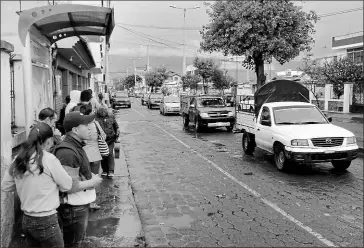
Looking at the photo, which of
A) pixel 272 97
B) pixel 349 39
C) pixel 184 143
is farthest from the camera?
pixel 349 39

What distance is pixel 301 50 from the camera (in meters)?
23.1

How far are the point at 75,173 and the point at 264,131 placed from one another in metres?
7.65

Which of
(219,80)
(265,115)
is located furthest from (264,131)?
(219,80)

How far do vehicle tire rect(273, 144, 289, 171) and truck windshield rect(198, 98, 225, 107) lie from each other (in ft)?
33.7

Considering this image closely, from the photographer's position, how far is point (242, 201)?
23.0 feet

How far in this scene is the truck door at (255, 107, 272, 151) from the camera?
10325 millimetres

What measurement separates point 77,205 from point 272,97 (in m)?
10.5

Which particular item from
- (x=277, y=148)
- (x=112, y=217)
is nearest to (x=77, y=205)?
(x=112, y=217)

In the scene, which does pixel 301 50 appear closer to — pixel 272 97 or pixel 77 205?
pixel 272 97

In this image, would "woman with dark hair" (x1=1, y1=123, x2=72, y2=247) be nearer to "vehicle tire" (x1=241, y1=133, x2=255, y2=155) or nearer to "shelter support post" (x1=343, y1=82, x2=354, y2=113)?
"vehicle tire" (x1=241, y1=133, x2=255, y2=155)

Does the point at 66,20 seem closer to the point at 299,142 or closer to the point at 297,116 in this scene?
the point at 299,142

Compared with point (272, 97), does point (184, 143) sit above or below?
below

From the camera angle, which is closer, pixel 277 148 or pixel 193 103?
pixel 277 148

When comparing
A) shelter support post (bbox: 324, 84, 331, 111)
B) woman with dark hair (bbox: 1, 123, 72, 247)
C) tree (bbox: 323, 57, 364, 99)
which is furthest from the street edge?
shelter support post (bbox: 324, 84, 331, 111)
